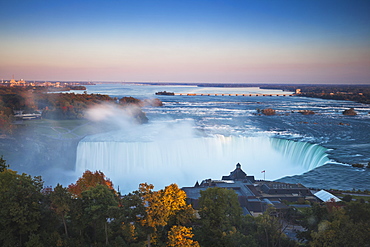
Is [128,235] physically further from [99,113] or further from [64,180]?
[99,113]

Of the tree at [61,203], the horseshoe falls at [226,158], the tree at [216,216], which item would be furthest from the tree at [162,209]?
the horseshoe falls at [226,158]

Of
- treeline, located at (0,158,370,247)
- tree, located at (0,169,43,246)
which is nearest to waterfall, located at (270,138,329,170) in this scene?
treeline, located at (0,158,370,247)

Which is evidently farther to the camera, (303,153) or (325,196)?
(303,153)

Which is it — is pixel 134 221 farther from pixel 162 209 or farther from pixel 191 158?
pixel 191 158

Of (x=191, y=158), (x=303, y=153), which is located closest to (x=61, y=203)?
(x=191, y=158)

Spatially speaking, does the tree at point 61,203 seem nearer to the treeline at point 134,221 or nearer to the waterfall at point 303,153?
the treeline at point 134,221

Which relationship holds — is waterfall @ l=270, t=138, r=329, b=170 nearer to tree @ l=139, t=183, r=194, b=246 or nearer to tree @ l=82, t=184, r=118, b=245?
tree @ l=139, t=183, r=194, b=246

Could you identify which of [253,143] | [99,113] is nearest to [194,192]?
[253,143]
